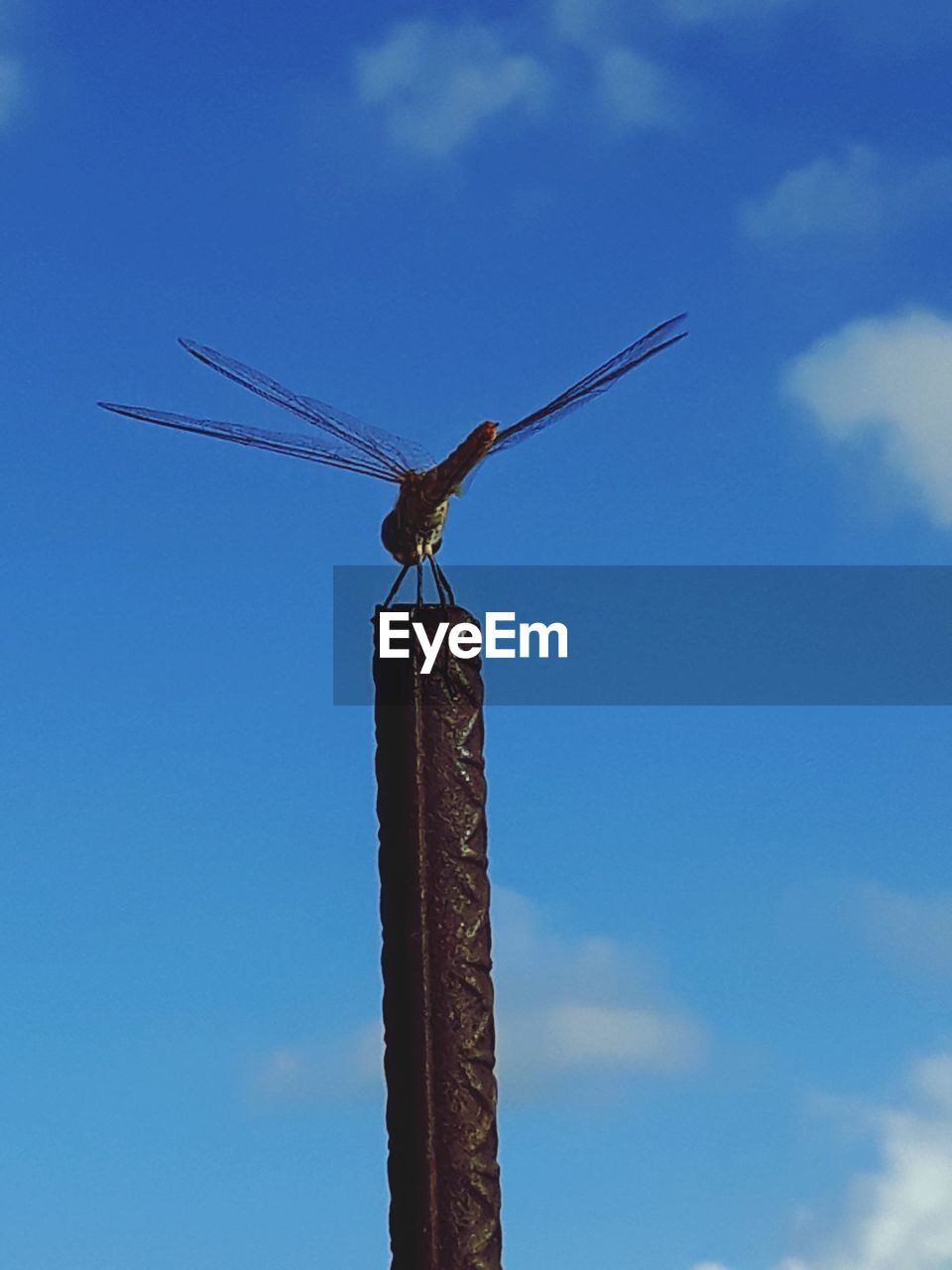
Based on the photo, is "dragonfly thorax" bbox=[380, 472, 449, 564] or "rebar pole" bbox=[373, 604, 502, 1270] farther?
"dragonfly thorax" bbox=[380, 472, 449, 564]

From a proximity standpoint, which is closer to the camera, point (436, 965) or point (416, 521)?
point (436, 965)

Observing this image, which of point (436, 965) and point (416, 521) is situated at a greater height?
point (416, 521)

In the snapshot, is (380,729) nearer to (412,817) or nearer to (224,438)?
(412,817)

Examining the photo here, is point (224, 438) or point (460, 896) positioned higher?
point (224, 438)

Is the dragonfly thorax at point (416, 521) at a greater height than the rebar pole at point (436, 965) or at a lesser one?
greater

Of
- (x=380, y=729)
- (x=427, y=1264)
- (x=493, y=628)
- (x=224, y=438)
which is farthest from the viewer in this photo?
(x=493, y=628)

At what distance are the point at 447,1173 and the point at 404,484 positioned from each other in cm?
380

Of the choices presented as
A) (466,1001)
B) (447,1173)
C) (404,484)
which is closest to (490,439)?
(404,484)

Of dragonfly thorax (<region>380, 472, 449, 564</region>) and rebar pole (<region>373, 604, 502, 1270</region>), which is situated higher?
dragonfly thorax (<region>380, 472, 449, 564</region>)

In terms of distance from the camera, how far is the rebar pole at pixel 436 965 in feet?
33.2

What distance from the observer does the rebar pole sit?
10.1 m

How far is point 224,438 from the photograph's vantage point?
37.8 feet

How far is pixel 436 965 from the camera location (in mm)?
10367

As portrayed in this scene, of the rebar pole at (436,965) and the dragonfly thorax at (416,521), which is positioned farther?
the dragonfly thorax at (416,521)
